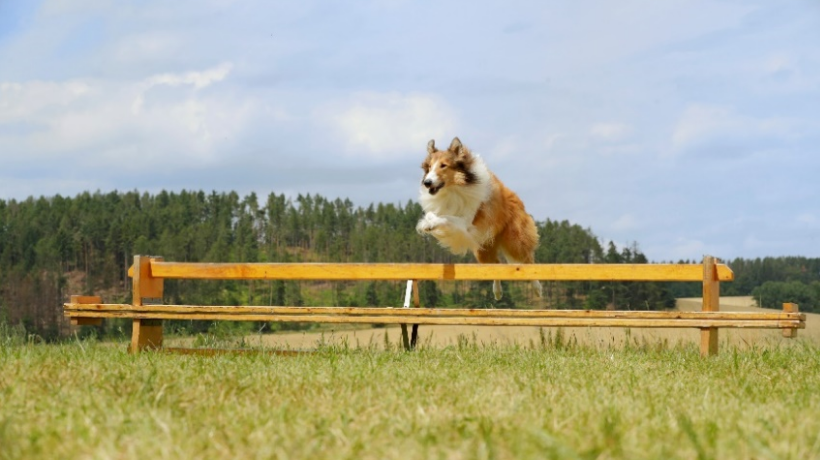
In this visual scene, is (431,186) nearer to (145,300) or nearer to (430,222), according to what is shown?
(430,222)

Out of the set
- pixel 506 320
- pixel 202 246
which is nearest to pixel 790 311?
pixel 506 320

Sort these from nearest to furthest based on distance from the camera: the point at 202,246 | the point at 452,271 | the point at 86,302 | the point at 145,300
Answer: the point at 452,271
the point at 145,300
the point at 86,302
the point at 202,246

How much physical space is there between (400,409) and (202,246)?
102027 millimetres

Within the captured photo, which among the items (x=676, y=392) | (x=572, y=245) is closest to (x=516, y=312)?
(x=676, y=392)

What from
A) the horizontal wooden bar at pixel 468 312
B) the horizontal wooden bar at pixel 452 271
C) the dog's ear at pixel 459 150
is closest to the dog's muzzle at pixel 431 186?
the dog's ear at pixel 459 150

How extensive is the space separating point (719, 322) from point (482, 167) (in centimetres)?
326

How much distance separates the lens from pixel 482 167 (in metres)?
10.7

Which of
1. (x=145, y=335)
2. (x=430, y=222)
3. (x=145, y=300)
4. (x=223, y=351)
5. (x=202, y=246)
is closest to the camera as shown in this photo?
(x=223, y=351)

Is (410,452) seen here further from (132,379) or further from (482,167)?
(482,167)

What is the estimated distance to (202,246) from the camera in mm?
103812

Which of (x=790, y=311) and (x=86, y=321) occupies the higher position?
(x=790, y=311)

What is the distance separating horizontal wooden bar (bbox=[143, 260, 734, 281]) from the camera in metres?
9.01

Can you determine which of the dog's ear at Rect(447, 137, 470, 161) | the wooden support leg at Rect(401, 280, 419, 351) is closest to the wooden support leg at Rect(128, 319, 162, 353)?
the wooden support leg at Rect(401, 280, 419, 351)

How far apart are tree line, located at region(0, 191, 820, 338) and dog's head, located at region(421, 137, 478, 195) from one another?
6422cm
